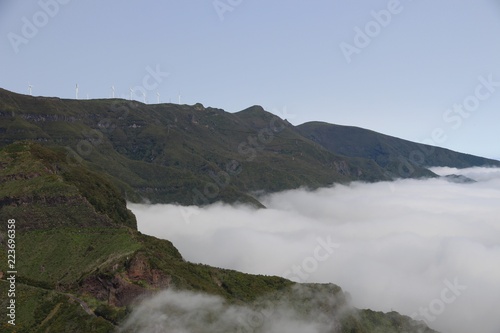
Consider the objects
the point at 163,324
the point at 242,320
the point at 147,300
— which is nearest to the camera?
the point at 163,324

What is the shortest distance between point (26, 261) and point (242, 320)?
89947mm

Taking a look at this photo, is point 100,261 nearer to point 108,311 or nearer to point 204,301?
point 108,311

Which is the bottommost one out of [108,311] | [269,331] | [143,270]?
[269,331]

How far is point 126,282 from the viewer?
6772 inches

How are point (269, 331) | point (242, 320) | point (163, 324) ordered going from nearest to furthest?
point (163, 324)
point (242, 320)
point (269, 331)

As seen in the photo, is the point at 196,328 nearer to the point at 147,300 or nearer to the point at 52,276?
the point at 147,300

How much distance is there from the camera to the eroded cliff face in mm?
170250

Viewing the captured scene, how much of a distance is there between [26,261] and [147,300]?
62617 mm

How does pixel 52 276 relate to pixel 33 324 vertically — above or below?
above

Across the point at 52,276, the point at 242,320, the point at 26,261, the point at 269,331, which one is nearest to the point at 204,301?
the point at 242,320

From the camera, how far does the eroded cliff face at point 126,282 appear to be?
559 ft

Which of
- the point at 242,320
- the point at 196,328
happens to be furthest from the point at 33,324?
the point at 242,320

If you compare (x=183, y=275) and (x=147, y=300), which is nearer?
(x=147, y=300)

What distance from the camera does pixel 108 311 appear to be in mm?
163250
